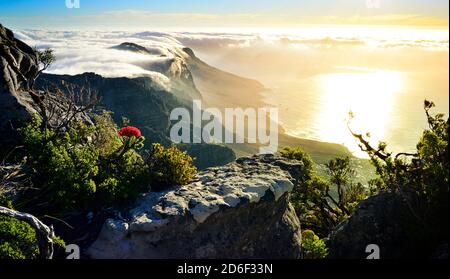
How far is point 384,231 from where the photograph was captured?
535 inches

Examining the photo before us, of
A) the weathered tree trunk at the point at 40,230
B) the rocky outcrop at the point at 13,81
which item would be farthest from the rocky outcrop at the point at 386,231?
the rocky outcrop at the point at 13,81

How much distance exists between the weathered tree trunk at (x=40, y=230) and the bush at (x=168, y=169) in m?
3.90

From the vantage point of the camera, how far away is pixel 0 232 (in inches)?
448

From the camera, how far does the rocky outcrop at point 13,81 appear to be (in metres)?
14.8

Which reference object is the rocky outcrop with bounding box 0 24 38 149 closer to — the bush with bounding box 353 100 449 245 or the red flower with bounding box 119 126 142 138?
the red flower with bounding box 119 126 142 138

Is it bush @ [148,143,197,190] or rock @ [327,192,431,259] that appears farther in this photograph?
bush @ [148,143,197,190]

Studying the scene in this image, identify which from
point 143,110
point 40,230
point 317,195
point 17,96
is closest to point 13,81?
point 17,96

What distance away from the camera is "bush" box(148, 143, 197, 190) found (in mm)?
13844

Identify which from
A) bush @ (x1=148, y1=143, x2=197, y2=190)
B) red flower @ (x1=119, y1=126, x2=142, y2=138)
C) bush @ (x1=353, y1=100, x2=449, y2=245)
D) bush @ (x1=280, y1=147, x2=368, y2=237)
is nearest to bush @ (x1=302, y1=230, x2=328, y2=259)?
bush @ (x1=353, y1=100, x2=449, y2=245)

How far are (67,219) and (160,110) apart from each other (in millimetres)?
158378

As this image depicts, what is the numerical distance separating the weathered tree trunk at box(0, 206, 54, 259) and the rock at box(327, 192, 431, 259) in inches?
335

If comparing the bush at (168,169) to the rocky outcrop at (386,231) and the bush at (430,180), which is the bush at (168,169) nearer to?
the rocky outcrop at (386,231)

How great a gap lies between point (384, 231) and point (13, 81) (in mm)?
14354
